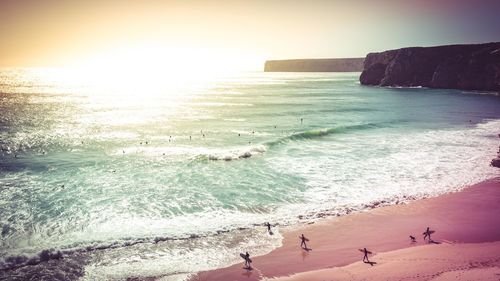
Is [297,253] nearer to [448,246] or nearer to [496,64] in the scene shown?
[448,246]

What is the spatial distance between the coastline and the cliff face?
86222 mm

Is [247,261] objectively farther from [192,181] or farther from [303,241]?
[192,181]

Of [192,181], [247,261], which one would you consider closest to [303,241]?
[247,261]

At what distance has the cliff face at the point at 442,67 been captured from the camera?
89.4 m

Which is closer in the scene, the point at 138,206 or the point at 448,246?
the point at 448,246

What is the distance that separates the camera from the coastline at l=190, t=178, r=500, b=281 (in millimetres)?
12008

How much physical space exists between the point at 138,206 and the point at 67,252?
5334 mm

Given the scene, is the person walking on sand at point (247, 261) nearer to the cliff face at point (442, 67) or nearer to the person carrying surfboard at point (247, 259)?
the person carrying surfboard at point (247, 259)

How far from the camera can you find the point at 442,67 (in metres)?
100

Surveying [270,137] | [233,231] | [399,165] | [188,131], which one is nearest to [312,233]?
[233,231]

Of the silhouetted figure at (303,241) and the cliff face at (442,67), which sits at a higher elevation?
the cliff face at (442,67)

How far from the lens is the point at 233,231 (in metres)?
15.7

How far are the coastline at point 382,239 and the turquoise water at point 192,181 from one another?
86cm

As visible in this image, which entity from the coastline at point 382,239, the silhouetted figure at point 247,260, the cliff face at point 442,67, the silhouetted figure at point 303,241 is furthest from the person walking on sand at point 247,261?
the cliff face at point 442,67
